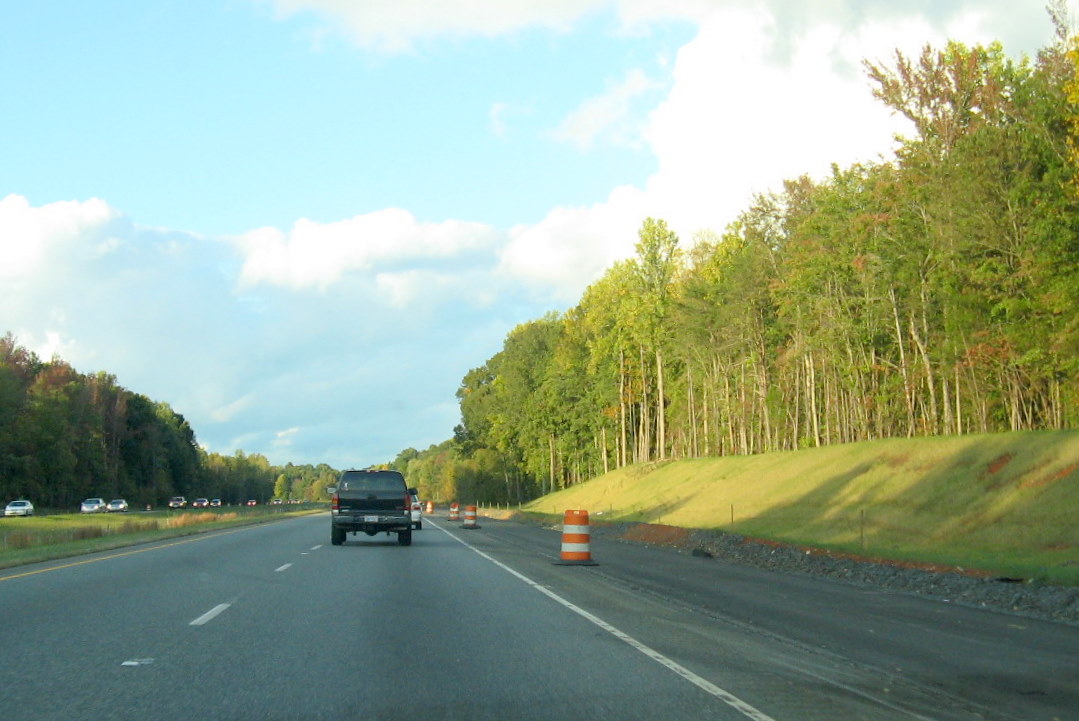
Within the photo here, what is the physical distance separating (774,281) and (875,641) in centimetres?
5312

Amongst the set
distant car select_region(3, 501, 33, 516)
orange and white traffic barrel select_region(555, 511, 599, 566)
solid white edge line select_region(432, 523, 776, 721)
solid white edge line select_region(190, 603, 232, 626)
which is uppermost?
distant car select_region(3, 501, 33, 516)

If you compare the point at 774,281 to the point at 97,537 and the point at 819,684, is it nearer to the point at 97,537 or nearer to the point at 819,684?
the point at 97,537

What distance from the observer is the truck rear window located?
3014 cm

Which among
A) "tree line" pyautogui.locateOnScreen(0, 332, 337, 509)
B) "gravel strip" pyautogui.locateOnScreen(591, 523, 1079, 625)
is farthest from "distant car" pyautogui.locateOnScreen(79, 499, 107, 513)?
"gravel strip" pyautogui.locateOnScreen(591, 523, 1079, 625)

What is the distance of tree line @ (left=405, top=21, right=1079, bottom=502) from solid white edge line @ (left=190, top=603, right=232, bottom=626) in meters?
27.5

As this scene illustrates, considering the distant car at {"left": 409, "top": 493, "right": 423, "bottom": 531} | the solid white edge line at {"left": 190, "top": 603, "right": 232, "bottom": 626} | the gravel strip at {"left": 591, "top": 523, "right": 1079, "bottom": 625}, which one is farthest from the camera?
the distant car at {"left": 409, "top": 493, "right": 423, "bottom": 531}

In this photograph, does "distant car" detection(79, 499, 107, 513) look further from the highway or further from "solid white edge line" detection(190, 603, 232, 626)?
"solid white edge line" detection(190, 603, 232, 626)

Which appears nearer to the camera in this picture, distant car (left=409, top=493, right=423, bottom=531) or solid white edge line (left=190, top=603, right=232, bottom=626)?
solid white edge line (left=190, top=603, right=232, bottom=626)

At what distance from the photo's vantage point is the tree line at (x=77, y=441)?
Result: 106 m

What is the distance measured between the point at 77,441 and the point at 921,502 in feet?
357

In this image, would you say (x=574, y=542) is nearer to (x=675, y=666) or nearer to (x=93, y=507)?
(x=675, y=666)

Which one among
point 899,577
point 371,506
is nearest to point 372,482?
point 371,506

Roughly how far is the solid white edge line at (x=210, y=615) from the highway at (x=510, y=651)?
0.05m

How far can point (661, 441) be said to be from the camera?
276 feet
